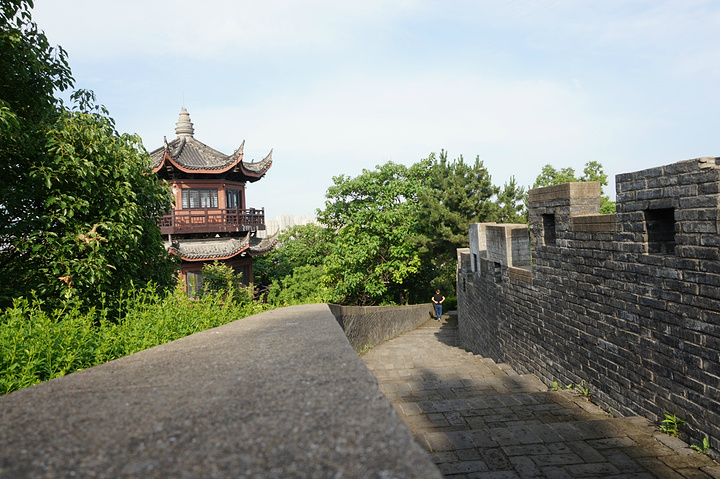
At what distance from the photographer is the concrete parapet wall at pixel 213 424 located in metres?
1.33

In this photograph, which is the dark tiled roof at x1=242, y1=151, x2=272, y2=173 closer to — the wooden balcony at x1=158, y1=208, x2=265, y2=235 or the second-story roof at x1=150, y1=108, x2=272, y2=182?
the second-story roof at x1=150, y1=108, x2=272, y2=182

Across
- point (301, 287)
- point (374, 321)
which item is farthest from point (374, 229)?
point (374, 321)

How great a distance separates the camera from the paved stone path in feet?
10.4

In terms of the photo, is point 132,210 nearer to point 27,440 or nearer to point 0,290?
point 0,290

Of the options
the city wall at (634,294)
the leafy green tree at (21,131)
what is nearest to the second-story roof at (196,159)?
the leafy green tree at (21,131)

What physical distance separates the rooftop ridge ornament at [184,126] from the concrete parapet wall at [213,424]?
23.4 m

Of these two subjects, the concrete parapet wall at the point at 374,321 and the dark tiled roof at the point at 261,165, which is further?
the dark tiled roof at the point at 261,165

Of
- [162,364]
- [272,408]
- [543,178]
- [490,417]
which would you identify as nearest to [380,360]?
[490,417]

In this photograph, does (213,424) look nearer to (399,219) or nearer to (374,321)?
(374,321)

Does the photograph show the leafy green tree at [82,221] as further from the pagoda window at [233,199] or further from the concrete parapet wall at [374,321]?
the pagoda window at [233,199]

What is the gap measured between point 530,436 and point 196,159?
21.1 m

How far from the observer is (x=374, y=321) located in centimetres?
1412

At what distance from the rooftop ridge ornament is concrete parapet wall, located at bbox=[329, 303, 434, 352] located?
1487 cm

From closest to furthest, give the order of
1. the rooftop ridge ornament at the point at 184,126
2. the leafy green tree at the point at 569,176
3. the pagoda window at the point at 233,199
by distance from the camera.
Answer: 1. the pagoda window at the point at 233,199
2. the rooftop ridge ornament at the point at 184,126
3. the leafy green tree at the point at 569,176
